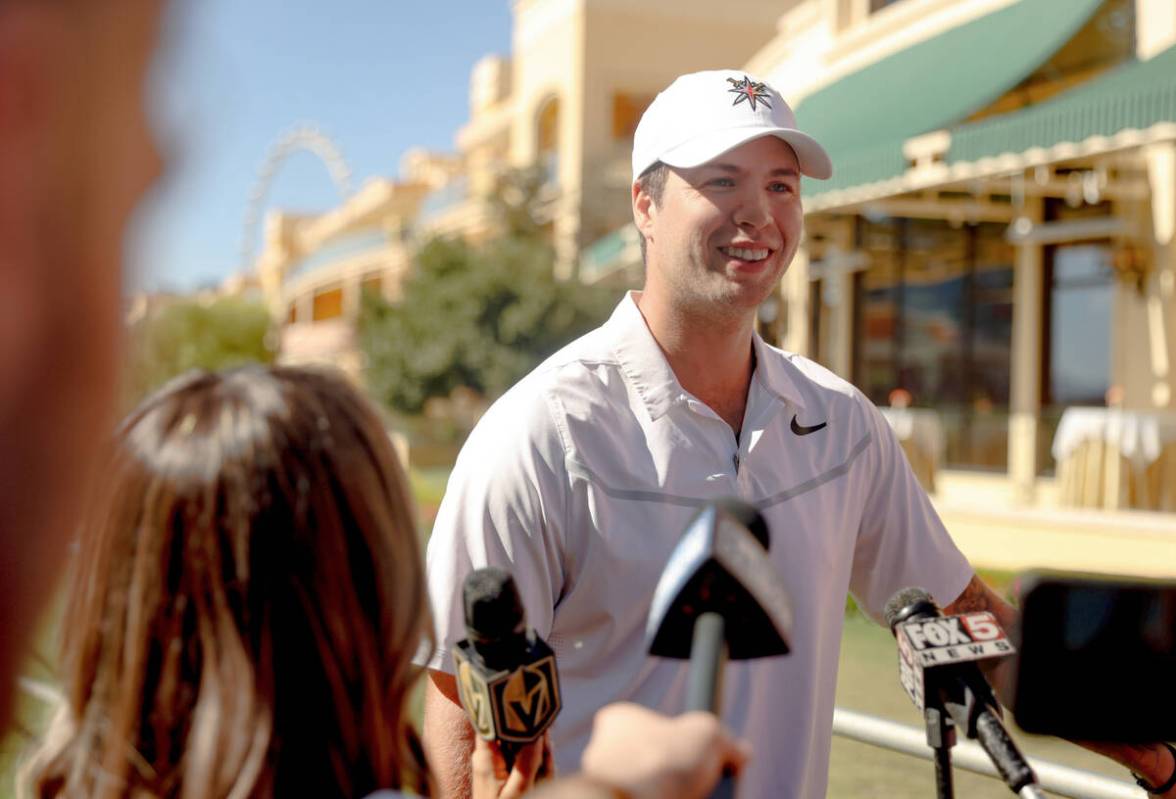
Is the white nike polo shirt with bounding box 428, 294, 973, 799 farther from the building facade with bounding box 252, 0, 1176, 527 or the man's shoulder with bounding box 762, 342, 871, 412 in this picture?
the building facade with bounding box 252, 0, 1176, 527

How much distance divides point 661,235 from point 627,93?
32034mm

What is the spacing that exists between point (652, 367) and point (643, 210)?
43 centimetres

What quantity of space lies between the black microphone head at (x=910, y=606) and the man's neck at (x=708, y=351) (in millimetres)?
757

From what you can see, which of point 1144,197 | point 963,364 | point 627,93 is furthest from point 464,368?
point 1144,197

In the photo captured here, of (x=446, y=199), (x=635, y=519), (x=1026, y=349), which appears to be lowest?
(x=635, y=519)

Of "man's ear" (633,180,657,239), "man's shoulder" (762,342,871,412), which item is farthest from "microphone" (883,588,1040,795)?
"man's ear" (633,180,657,239)

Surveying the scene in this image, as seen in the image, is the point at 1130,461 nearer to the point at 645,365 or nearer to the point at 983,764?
the point at 983,764

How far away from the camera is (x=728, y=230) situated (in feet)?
8.30

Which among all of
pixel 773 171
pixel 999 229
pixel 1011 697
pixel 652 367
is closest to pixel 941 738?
pixel 1011 697

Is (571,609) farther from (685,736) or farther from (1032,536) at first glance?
(1032,536)

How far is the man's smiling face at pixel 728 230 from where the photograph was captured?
8.26ft

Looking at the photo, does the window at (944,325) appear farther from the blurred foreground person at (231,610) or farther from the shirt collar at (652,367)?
the blurred foreground person at (231,610)

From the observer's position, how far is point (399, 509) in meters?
1.44

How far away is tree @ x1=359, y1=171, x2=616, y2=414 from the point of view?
88.3 feet
